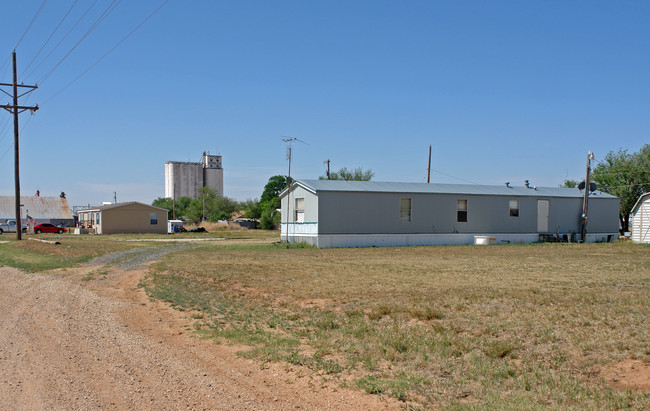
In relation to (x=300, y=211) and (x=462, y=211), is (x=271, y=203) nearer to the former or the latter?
(x=300, y=211)

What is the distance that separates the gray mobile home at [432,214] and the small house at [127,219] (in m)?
26.5

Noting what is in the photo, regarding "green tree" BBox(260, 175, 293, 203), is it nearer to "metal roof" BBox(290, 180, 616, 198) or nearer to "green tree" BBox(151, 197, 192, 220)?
"green tree" BBox(151, 197, 192, 220)

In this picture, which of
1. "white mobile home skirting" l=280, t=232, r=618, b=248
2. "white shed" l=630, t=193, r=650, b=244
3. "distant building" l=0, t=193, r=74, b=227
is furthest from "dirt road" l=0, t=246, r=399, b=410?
"distant building" l=0, t=193, r=74, b=227

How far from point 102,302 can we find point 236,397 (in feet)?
21.8

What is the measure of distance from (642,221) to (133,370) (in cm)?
3143

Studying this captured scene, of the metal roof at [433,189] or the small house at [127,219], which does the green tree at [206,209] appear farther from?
the metal roof at [433,189]

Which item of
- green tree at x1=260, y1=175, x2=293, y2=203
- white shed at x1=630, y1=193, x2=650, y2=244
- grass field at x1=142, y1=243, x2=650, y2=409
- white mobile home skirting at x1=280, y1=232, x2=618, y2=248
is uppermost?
green tree at x1=260, y1=175, x2=293, y2=203

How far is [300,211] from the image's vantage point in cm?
2994

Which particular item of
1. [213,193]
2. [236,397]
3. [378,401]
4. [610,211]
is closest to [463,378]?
[378,401]

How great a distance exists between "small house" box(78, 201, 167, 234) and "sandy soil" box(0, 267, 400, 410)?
44.3 meters

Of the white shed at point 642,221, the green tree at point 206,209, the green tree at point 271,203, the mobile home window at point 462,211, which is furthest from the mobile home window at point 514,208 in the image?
the green tree at point 206,209

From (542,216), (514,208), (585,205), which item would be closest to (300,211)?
(514,208)

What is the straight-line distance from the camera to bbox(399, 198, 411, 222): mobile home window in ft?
97.2

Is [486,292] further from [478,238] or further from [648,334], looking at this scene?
[478,238]
